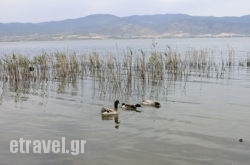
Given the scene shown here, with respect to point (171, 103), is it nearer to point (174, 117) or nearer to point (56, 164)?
point (174, 117)

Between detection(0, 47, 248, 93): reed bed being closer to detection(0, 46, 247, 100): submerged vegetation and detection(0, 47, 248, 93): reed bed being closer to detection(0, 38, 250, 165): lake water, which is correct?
detection(0, 46, 247, 100): submerged vegetation

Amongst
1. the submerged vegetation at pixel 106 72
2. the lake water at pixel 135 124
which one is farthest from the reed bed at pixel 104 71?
the lake water at pixel 135 124

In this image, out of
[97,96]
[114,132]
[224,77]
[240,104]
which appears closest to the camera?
[114,132]

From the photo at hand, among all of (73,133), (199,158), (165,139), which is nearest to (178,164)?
(199,158)

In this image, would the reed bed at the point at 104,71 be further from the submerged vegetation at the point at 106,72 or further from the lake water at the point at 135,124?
the lake water at the point at 135,124

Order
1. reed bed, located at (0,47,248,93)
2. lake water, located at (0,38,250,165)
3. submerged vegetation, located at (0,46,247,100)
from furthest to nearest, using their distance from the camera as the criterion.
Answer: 1. reed bed, located at (0,47,248,93)
2. submerged vegetation, located at (0,46,247,100)
3. lake water, located at (0,38,250,165)

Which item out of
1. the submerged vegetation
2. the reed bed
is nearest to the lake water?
the submerged vegetation

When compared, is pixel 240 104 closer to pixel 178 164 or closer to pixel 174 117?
pixel 174 117

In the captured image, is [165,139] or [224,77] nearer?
[165,139]

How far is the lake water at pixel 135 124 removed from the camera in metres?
11.7

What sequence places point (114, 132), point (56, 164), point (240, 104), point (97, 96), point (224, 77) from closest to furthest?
1. point (56, 164)
2. point (114, 132)
3. point (240, 104)
4. point (97, 96)
5. point (224, 77)

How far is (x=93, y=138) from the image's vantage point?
1365 centimetres

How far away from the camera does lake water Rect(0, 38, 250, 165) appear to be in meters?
11.7

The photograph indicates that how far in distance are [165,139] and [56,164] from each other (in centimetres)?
409
